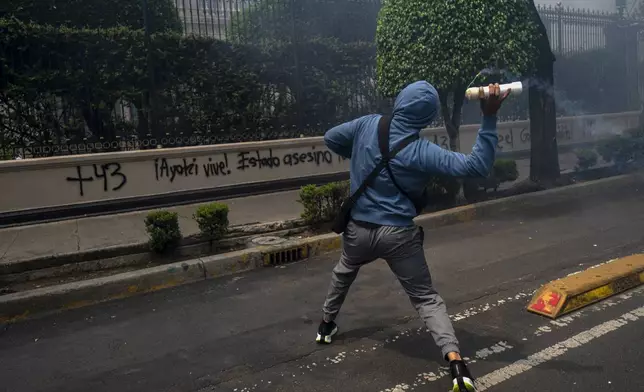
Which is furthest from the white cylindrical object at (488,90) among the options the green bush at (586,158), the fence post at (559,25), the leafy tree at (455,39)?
the fence post at (559,25)

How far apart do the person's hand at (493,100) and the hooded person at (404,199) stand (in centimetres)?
9

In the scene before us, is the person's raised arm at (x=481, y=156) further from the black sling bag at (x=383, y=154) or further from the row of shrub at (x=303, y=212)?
the row of shrub at (x=303, y=212)

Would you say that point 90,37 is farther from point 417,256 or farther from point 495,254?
point 417,256

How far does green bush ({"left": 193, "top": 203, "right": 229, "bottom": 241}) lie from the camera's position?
6.49 metres

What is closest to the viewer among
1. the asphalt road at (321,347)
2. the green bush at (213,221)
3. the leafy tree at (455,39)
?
the asphalt road at (321,347)

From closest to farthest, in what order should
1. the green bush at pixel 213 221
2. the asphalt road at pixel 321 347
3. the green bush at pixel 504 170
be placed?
the asphalt road at pixel 321 347
the green bush at pixel 213 221
the green bush at pixel 504 170

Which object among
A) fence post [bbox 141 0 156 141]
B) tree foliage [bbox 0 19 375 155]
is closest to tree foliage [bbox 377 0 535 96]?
tree foliage [bbox 0 19 375 155]

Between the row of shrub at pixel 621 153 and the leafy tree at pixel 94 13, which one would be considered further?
the row of shrub at pixel 621 153

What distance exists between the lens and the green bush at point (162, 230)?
6.21 meters

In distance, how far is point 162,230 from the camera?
6.21m

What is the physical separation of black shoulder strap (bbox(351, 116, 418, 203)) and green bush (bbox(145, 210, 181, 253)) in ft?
10.5

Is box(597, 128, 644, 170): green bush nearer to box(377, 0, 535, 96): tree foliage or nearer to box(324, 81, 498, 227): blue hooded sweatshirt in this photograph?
box(377, 0, 535, 96): tree foliage

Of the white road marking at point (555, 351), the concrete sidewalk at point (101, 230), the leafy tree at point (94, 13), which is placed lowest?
the white road marking at point (555, 351)

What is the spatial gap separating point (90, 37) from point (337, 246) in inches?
203
